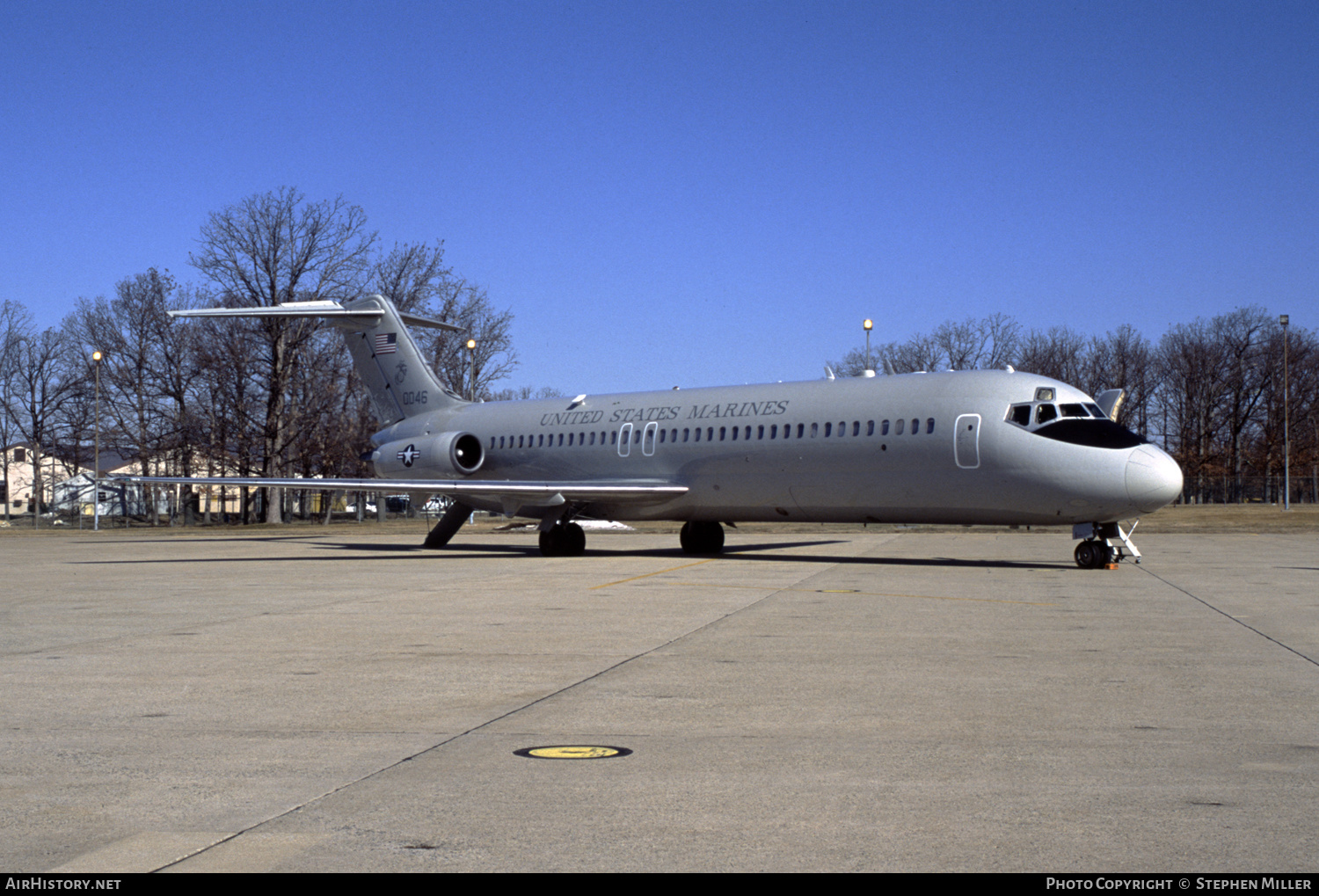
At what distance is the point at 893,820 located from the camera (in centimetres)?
492

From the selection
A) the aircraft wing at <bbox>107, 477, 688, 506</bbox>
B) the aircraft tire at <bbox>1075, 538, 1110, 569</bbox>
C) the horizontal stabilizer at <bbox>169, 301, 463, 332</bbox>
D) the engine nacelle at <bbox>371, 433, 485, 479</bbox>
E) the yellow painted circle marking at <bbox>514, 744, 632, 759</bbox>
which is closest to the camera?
the yellow painted circle marking at <bbox>514, 744, 632, 759</bbox>

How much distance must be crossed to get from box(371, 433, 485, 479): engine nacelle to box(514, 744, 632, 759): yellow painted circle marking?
77.9 feet

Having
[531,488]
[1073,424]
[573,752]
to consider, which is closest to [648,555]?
[531,488]

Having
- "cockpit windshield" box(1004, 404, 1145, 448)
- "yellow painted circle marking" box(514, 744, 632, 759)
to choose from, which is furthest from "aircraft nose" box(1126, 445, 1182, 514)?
"yellow painted circle marking" box(514, 744, 632, 759)

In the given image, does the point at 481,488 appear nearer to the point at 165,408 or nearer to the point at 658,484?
the point at 658,484

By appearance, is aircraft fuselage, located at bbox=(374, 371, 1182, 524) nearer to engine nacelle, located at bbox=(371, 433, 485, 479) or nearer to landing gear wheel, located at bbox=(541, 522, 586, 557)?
Answer: engine nacelle, located at bbox=(371, 433, 485, 479)

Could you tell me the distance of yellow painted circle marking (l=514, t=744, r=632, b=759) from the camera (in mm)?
6172

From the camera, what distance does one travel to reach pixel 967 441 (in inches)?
828

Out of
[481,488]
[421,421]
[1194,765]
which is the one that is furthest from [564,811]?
[421,421]

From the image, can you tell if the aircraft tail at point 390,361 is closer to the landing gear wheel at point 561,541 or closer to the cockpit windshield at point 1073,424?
the landing gear wheel at point 561,541

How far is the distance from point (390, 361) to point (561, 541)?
8.81 meters

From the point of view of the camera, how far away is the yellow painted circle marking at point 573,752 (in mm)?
6172

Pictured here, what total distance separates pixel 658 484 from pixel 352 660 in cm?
1642

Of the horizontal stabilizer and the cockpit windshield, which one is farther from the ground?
the horizontal stabilizer
